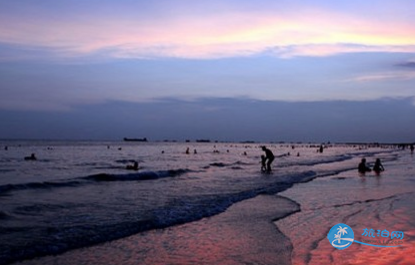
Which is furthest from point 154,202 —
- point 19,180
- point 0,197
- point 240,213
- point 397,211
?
point 19,180

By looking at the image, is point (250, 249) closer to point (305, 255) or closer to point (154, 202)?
point (305, 255)

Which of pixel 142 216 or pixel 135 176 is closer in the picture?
pixel 142 216

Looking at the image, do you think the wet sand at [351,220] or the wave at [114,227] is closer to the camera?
the wet sand at [351,220]

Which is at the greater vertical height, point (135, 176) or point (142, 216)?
point (142, 216)

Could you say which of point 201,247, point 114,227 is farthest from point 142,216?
point 201,247

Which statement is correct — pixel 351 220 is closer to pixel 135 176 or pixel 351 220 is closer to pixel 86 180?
pixel 86 180

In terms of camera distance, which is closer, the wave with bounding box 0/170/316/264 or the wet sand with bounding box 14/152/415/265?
the wet sand with bounding box 14/152/415/265

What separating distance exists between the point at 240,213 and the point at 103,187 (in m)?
10.6

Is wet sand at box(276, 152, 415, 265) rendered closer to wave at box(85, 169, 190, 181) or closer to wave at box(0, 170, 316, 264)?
wave at box(0, 170, 316, 264)

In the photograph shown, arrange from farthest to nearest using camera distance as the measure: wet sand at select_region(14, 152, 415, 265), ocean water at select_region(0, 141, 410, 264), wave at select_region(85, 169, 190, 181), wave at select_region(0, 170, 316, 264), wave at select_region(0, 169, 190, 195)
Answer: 1. wave at select_region(85, 169, 190, 181)
2. wave at select_region(0, 169, 190, 195)
3. ocean water at select_region(0, 141, 410, 264)
4. wave at select_region(0, 170, 316, 264)
5. wet sand at select_region(14, 152, 415, 265)

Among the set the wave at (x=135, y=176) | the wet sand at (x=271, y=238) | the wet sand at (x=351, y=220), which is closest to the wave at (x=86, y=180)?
the wave at (x=135, y=176)

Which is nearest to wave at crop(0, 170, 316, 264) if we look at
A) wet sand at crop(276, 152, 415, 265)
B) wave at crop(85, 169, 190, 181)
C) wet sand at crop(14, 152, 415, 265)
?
wet sand at crop(14, 152, 415, 265)

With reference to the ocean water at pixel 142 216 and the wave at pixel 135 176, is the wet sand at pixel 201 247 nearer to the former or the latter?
the ocean water at pixel 142 216

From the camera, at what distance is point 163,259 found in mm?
8617
